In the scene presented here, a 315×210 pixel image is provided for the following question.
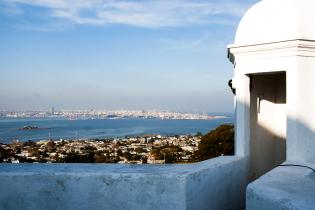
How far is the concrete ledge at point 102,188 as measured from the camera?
3523mm

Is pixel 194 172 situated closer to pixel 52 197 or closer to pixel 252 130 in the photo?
pixel 52 197

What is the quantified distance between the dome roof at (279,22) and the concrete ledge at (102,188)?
7.44ft

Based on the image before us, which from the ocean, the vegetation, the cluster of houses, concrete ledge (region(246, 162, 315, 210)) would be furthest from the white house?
the ocean

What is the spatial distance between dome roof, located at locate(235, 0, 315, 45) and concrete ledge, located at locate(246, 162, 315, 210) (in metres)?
2.05

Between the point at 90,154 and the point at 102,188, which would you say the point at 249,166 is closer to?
the point at 102,188

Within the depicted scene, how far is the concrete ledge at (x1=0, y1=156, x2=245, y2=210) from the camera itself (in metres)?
3.52

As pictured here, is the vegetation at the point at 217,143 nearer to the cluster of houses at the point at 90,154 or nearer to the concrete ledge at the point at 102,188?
the cluster of houses at the point at 90,154

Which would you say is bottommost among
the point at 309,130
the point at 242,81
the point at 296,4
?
the point at 309,130

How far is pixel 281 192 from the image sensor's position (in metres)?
2.91

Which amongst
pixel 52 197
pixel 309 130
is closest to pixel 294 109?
pixel 309 130

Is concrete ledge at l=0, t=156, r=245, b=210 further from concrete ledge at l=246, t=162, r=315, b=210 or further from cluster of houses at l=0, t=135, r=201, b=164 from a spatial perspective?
cluster of houses at l=0, t=135, r=201, b=164

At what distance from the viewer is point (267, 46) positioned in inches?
205

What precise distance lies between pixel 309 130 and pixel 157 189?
2469mm

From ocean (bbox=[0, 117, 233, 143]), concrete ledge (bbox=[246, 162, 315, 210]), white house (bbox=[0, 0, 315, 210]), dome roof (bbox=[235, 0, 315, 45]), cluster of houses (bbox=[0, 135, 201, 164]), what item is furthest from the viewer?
ocean (bbox=[0, 117, 233, 143])
